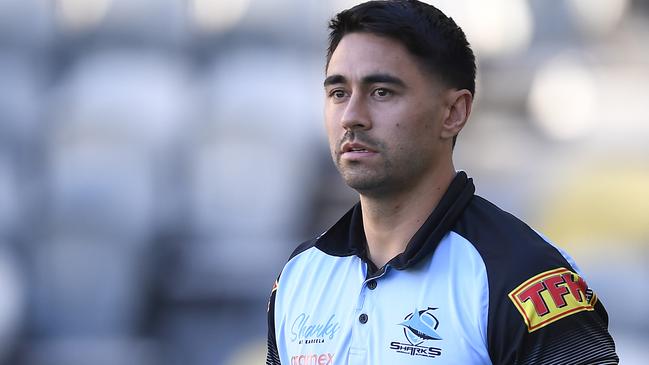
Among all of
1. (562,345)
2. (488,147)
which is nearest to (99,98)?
(488,147)

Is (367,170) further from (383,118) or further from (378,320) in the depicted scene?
(378,320)

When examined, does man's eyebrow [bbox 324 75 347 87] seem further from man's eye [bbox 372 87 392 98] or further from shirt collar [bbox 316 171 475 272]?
shirt collar [bbox 316 171 475 272]

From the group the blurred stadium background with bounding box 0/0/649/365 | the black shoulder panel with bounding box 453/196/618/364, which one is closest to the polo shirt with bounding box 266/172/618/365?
the black shoulder panel with bounding box 453/196/618/364

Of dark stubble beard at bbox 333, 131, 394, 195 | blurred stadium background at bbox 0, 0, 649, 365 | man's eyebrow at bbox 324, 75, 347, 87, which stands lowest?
dark stubble beard at bbox 333, 131, 394, 195

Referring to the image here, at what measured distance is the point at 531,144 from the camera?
399 centimetres

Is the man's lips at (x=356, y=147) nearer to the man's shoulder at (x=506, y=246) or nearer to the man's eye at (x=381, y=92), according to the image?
the man's eye at (x=381, y=92)

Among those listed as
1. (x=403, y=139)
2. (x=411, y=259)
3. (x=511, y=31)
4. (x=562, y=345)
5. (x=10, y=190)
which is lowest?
(x=562, y=345)

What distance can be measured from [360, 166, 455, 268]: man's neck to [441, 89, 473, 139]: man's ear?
8 centimetres

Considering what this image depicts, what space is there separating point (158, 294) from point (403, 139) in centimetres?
246

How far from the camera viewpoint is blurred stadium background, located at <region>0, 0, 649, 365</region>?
13.0 ft

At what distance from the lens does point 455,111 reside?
1.90 metres

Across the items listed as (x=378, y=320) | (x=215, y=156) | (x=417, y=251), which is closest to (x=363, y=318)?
(x=378, y=320)

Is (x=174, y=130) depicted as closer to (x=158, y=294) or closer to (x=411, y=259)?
(x=158, y=294)

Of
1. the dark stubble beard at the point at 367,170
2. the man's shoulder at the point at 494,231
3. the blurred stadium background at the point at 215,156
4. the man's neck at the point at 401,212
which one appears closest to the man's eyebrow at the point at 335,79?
the dark stubble beard at the point at 367,170
